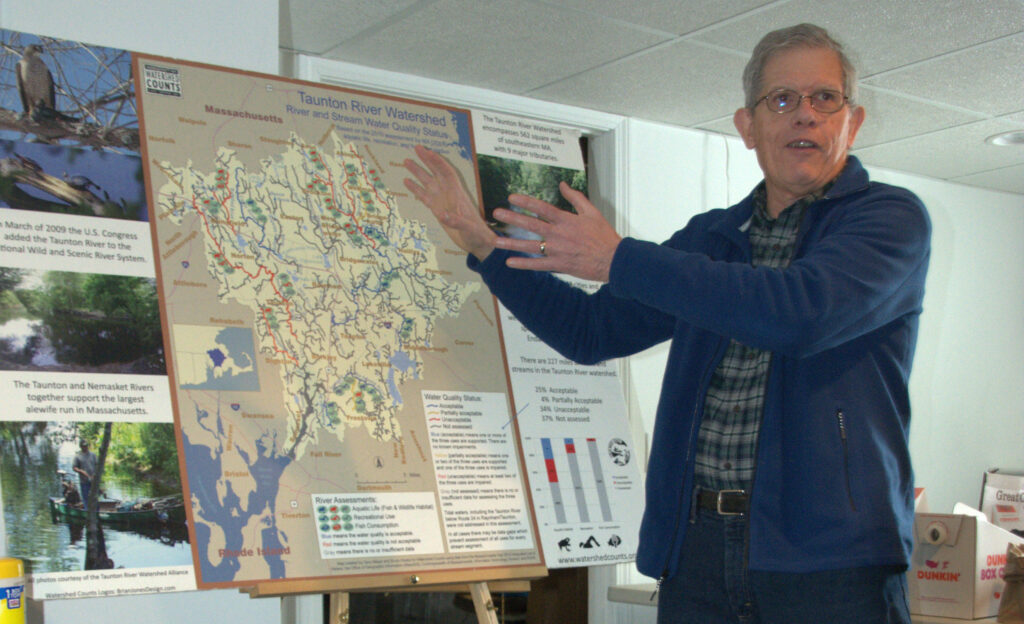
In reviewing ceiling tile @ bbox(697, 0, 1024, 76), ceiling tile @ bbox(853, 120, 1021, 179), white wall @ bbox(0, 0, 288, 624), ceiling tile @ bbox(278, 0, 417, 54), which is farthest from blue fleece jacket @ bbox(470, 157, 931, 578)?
ceiling tile @ bbox(853, 120, 1021, 179)

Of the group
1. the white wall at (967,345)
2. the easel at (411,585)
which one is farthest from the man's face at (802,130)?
the white wall at (967,345)

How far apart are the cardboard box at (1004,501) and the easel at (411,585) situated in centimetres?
367

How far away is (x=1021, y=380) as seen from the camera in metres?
5.14

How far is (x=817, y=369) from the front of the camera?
1.34 metres

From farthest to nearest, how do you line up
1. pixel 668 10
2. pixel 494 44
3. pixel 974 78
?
pixel 974 78
pixel 494 44
pixel 668 10

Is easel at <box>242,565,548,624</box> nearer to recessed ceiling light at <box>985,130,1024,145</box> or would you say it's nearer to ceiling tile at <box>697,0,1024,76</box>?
ceiling tile at <box>697,0,1024,76</box>

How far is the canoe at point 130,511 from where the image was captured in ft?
5.95

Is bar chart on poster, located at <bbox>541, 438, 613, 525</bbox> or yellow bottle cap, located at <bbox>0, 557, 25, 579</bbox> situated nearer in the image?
yellow bottle cap, located at <bbox>0, 557, 25, 579</bbox>

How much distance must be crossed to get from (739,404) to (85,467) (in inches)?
49.3

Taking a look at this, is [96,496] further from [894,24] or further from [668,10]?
[894,24]

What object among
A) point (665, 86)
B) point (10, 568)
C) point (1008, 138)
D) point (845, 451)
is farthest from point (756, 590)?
point (1008, 138)

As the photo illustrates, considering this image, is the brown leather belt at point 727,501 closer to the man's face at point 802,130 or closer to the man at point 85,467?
the man's face at point 802,130

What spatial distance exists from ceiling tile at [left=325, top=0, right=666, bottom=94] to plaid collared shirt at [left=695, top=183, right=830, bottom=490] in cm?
164

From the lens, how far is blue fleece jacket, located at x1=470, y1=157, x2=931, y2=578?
49.6 inches
